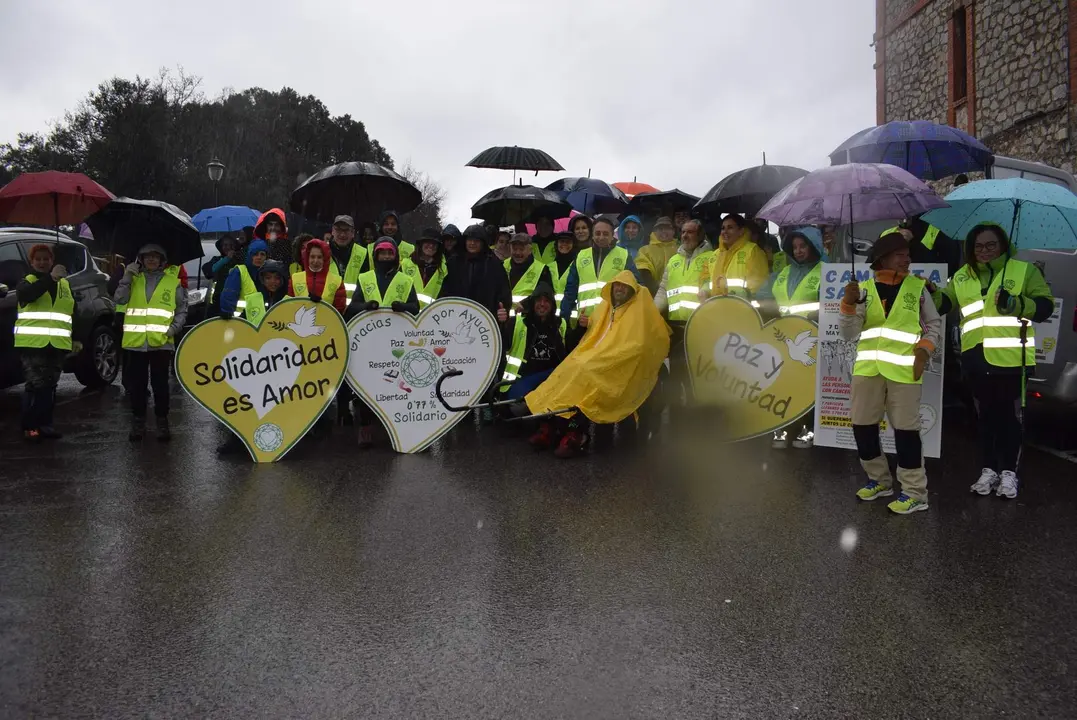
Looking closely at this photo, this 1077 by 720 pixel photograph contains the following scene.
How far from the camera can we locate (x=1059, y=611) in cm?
376

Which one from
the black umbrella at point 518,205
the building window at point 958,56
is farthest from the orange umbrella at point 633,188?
Result: the building window at point 958,56

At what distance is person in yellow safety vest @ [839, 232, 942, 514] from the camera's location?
5309mm

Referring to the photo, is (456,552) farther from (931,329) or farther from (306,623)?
(931,329)

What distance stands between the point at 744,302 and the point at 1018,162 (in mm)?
3594

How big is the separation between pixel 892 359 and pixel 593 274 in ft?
11.1

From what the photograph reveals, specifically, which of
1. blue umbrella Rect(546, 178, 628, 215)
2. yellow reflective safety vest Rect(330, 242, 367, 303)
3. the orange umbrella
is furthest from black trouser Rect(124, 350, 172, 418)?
the orange umbrella

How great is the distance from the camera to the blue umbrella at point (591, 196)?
11883mm

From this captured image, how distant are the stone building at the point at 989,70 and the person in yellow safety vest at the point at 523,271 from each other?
519 inches

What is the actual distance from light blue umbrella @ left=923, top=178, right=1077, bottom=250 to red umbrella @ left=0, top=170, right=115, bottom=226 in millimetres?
7426

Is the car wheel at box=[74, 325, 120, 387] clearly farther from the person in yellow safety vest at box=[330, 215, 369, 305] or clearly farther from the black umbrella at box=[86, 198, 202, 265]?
the person in yellow safety vest at box=[330, 215, 369, 305]

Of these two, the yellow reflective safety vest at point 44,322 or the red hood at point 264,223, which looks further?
the red hood at point 264,223

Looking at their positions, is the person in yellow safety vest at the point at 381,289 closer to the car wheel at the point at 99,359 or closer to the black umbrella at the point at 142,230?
the black umbrella at the point at 142,230

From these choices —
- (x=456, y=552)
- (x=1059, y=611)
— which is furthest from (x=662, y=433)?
(x=1059, y=611)

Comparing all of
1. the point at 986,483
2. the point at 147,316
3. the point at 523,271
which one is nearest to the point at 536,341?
the point at 523,271
